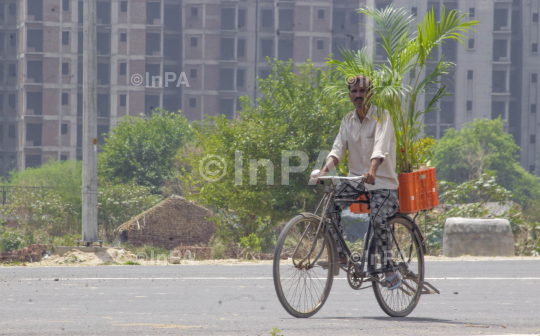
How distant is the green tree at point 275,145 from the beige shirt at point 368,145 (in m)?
18.7

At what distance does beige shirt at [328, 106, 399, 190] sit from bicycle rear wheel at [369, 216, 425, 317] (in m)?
0.43

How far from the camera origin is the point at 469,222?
15375 millimetres

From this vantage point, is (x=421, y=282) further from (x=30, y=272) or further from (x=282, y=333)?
(x=30, y=272)

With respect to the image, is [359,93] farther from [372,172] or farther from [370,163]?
[372,172]

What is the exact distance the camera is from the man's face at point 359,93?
5.49m

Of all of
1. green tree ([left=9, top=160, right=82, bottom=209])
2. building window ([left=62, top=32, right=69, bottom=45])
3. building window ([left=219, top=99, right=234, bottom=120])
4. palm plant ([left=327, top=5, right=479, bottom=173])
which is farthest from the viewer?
building window ([left=219, top=99, right=234, bottom=120])

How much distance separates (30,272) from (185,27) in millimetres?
83816

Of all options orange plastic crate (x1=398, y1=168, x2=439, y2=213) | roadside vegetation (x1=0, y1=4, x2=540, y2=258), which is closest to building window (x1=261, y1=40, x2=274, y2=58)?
roadside vegetation (x1=0, y1=4, x2=540, y2=258)

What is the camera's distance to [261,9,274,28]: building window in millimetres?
95019

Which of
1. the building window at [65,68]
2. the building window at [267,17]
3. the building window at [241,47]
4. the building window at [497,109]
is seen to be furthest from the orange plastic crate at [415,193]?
the building window at [497,109]

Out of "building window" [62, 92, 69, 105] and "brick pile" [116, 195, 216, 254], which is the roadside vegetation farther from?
"building window" [62, 92, 69, 105]

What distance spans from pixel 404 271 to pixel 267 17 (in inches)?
3651

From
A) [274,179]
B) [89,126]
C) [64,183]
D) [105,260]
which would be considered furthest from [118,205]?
[105,260]

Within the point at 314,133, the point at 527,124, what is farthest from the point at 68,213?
the point at 527,124
